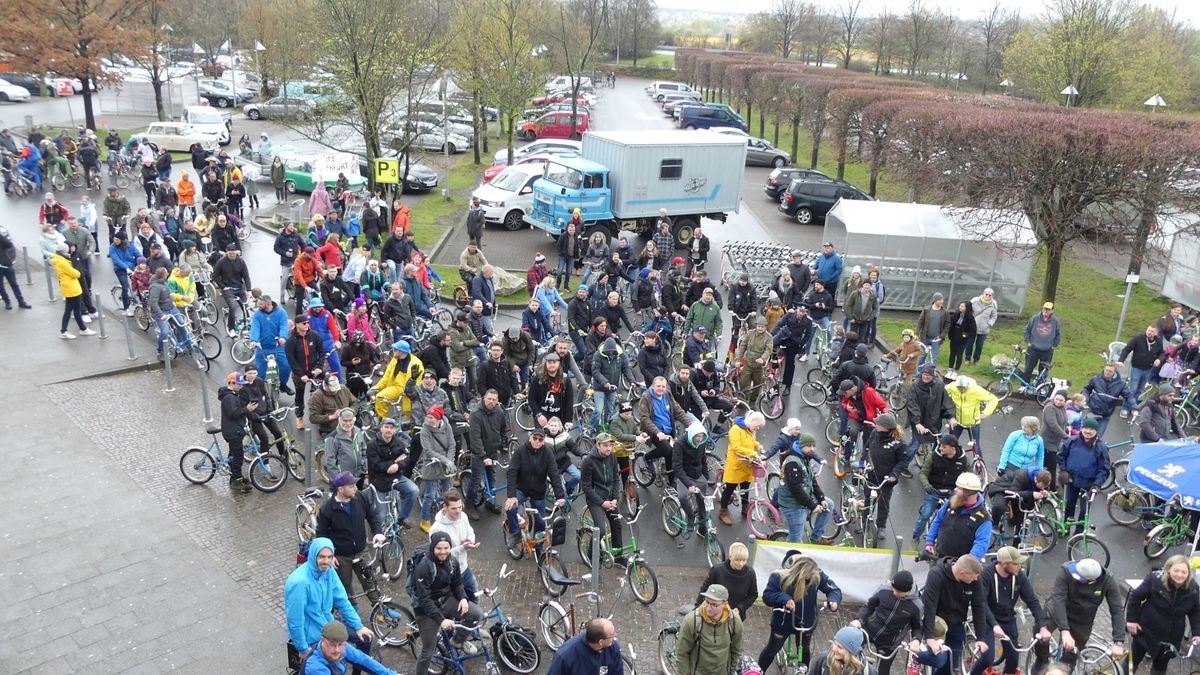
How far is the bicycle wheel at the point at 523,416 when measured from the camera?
1345 centimetres

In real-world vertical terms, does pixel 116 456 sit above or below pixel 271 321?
below

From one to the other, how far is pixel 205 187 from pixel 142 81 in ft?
98.5

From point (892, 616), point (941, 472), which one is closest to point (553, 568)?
point (892, 616)

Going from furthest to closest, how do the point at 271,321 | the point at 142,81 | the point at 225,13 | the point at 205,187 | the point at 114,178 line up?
1. the point at 225,13
2. the point at 142,81
3. the point at 114,178
4. the point at 205,187
5. the point at 271,321

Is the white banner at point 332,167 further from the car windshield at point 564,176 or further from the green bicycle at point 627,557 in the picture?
the green bicycle at point 627,557

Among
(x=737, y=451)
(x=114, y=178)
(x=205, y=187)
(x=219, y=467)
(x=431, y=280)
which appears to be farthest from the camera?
(x=114, y=178)

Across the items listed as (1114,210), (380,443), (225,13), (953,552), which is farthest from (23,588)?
(225,13)

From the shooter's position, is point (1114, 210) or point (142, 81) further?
point (142, 81)

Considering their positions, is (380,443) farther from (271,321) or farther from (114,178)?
(114,178)

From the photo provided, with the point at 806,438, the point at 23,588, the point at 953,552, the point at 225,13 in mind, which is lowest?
the point at 23,588

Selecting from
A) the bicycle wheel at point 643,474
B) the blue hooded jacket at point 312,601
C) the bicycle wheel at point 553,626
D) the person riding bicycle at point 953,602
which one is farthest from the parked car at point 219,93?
the person riding bicycle at point 953,602

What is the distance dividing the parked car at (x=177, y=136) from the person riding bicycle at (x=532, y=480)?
30.8 meters

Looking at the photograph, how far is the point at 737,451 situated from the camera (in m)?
10.4

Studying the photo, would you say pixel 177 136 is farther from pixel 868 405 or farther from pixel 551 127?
pixel 868 405
